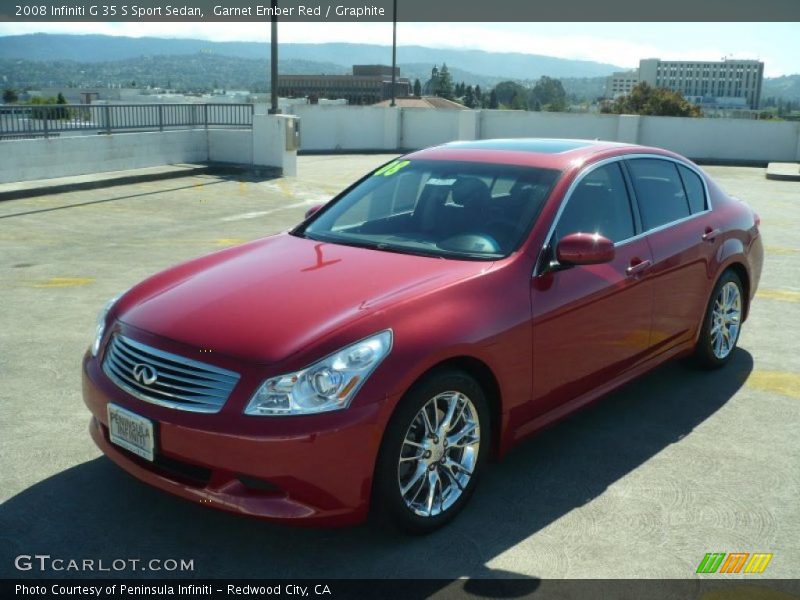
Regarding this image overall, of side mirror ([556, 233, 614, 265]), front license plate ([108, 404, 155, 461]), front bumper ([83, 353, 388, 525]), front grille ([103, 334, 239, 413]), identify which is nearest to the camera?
front bumper ([83, 353, 388, 525])

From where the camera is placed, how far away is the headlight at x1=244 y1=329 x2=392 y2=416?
131 inches

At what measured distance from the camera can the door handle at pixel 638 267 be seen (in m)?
4.79

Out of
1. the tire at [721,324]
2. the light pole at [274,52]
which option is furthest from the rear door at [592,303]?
the light pole at [274,52]

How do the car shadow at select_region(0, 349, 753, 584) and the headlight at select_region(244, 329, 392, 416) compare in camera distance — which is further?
the car shadow at select_region(0, 349, 753, 584)

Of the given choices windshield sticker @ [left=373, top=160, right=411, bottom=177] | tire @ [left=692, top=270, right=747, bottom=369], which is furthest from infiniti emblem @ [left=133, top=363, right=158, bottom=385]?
tire @ [left=692, top=270, right=747, bottom=369]

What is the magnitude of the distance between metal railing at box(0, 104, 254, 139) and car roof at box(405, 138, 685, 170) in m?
11.9

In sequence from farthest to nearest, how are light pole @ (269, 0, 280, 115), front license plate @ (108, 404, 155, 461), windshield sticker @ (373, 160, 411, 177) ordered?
light pole @ (269, 0, 280, 115)
windshield sticker @ (373, 160, 411, 177)
front license plate @ (108, 404, 155, 461)

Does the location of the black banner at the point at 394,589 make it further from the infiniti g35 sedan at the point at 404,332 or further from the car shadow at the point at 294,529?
the infiniti g35 sedan at the point at 404,332

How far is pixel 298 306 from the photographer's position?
373cm

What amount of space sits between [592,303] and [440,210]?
0.98m

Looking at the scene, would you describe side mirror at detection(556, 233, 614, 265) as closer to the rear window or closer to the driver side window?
the driver side window

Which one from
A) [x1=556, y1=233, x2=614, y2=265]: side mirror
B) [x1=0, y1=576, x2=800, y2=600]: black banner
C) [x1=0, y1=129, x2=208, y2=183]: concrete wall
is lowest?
[x1=0, y1=576, x2=800, y2=600]: black banner

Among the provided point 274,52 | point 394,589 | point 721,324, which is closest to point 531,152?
point 721,324

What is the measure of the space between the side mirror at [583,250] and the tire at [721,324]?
1871 mm
